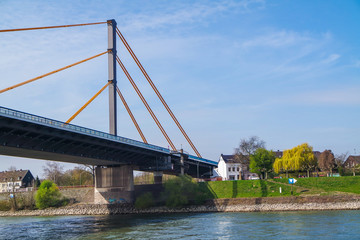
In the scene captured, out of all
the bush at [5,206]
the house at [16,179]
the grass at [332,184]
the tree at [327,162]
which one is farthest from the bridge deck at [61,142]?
the house at [16,179]

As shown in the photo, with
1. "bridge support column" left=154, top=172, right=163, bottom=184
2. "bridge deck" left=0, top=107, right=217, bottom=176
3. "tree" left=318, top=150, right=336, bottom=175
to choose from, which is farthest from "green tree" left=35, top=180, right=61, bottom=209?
"tree" left=318, top=150, right=336, bottom=175

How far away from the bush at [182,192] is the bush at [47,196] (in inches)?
980

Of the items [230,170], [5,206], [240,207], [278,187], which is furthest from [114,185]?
[230,170]

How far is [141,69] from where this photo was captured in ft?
254

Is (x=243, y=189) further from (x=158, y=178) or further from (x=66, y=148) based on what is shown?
(x=66, y=148)

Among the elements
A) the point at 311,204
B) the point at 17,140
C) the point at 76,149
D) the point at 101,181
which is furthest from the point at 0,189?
the point at 311,204

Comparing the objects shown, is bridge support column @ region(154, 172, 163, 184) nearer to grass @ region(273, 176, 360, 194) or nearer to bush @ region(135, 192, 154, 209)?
bush @ region(135, 192, 154, 209)

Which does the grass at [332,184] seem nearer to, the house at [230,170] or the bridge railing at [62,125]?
the bridge railing at [62,125]

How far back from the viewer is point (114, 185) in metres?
72.8

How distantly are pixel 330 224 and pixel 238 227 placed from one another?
8.22 metres

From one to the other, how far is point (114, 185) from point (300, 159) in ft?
111

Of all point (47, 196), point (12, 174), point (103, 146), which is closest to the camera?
point (103, 146)

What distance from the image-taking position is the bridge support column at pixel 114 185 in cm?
7181

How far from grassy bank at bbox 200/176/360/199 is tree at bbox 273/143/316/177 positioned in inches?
407
